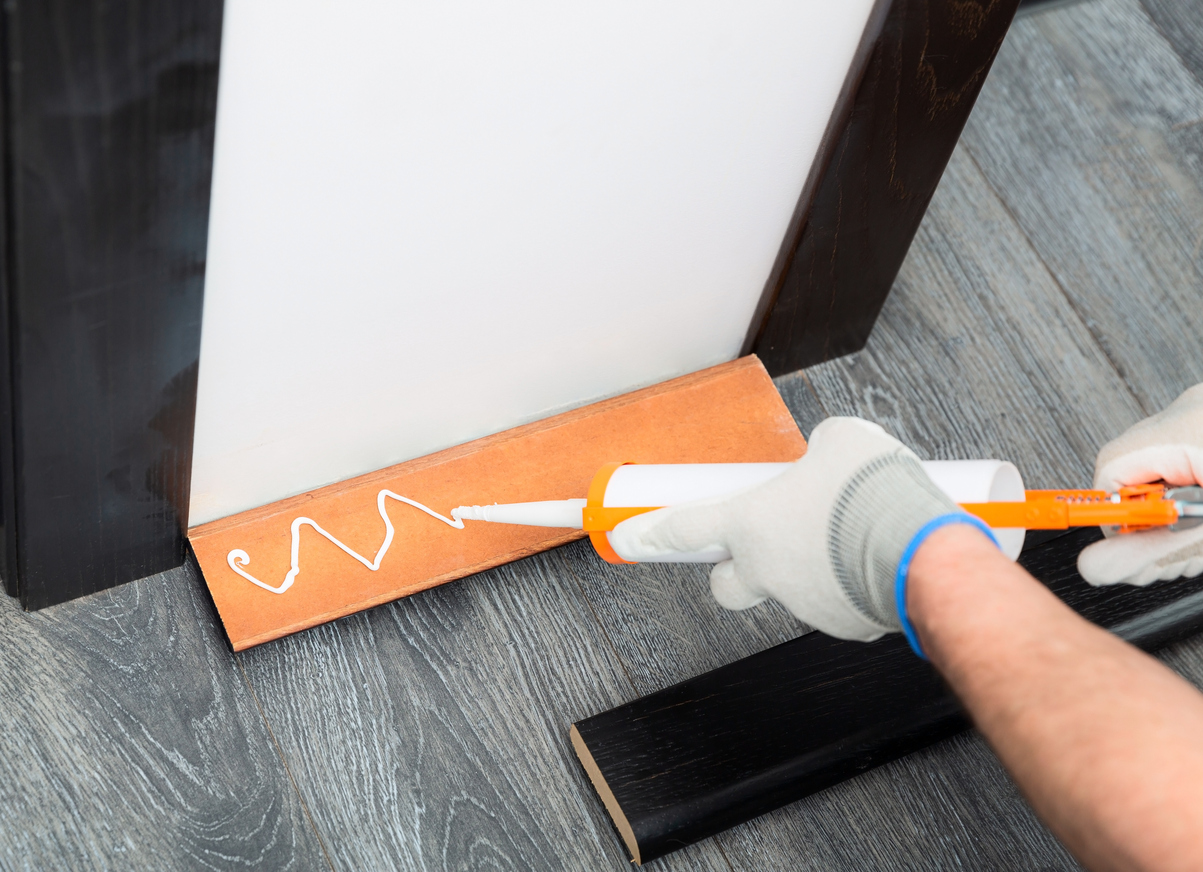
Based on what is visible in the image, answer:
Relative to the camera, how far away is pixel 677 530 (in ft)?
2.56

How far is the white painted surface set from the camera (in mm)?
669

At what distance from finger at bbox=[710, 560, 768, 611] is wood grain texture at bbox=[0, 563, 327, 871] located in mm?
389

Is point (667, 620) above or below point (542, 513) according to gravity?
below

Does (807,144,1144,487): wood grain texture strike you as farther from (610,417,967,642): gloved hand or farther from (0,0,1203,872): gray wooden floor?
(610,417,967,642): gloved hand

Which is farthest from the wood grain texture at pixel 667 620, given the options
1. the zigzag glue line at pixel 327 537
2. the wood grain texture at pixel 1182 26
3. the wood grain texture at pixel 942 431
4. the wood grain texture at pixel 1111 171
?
the wood grain texture at pixel 1182 26

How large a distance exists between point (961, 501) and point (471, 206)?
40 cm

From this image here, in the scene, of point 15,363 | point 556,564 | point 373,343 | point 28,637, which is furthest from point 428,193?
point 28,637

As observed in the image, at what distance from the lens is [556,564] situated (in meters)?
1.05

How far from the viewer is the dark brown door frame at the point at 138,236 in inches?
21.9

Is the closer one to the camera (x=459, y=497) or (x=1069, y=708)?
(x=1069, y=708)

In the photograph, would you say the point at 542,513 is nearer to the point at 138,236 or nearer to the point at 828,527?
the point at 828,527

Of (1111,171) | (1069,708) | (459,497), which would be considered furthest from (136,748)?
(1111,171)

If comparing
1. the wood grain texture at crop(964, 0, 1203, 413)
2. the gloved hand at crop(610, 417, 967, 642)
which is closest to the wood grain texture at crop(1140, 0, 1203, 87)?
the wood grain texture at crop(964, 0, 1203, 413)

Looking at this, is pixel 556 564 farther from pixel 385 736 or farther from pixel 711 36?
pixel 711 36
